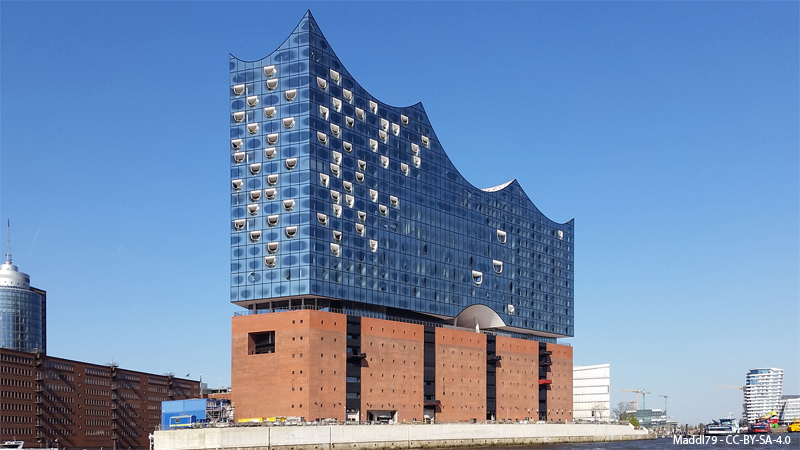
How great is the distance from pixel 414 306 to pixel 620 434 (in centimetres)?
6962

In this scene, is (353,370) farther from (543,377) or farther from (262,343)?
(543,377)

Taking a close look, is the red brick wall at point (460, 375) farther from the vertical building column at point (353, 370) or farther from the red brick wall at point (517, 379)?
the vertical building column at point (353, 370)

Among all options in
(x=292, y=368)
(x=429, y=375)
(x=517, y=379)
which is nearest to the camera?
(x=292, y=368)

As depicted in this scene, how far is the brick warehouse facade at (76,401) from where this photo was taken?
14362 centimetres

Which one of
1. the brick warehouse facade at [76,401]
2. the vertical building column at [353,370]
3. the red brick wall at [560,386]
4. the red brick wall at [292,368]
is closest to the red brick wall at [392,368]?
Answer: the vertical building column at [353,370]

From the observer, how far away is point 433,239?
139500mm

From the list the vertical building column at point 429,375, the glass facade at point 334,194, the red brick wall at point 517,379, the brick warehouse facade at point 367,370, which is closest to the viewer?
the brick warehouse facade at point 367,370

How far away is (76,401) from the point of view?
157625 millimetres

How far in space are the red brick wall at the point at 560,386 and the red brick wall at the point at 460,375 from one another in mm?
26246

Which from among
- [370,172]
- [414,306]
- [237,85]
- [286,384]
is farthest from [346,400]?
[237,85]

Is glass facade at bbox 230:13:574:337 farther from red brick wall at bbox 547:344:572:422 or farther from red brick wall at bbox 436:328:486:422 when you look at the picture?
red brick wall at bbox 547:344:572:422

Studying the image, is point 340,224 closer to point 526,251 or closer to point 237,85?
point 237,85

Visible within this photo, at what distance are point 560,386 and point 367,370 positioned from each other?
62.5 m

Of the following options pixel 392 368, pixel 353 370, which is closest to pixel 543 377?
pixel 392 368
